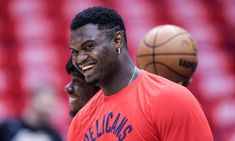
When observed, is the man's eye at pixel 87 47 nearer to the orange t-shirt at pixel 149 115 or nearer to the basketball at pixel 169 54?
the orange t-shirt at pixel 149 115

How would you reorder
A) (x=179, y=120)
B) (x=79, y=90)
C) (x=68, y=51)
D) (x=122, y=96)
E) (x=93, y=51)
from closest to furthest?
(x=179, y=120) → (x=93, y=51) → (x=122, y=96) → (x=79, y=90) → (x=68, y=51)

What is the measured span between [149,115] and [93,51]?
1.37 feet

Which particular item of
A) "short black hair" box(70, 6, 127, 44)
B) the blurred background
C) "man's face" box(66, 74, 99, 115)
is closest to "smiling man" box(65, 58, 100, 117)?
"man's face" box(66, 74, 99, 115)

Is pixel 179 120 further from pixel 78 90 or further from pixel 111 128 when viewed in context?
pixel 78 90

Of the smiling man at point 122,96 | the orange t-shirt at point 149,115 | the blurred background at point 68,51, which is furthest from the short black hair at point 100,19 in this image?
the blurred background at point 68,51

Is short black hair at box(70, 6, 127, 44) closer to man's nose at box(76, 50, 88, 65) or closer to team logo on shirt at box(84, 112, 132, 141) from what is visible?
man's nose at box(76, 50, 88, 65)

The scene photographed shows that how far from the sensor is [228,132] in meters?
8.12

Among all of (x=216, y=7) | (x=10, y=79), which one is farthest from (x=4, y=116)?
(x=216, y=7)

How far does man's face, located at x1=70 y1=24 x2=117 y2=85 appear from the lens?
3.17 metres

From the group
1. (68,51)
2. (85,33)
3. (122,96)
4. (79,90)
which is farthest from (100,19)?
(68,51)

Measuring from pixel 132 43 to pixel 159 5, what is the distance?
3.65 feet

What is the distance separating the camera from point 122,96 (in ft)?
10.7

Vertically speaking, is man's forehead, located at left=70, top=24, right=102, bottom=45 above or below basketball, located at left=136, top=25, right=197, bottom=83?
above

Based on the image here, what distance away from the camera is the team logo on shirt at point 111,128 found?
3129mm
